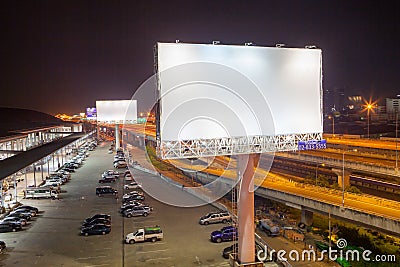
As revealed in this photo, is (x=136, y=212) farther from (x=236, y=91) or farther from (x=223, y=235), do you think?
(x=236, y=91)

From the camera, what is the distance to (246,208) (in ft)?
35.1

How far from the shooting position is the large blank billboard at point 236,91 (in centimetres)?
849

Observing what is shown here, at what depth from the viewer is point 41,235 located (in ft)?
47.6

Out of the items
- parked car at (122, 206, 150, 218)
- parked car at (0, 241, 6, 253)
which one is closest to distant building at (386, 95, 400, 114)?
parked car at (122, 206, 150, 218)

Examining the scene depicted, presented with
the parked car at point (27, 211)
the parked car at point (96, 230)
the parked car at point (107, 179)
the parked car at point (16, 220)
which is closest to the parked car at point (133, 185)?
the parked car at point (107, 179)

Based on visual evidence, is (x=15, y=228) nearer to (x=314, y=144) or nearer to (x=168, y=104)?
(x=168, y=104)

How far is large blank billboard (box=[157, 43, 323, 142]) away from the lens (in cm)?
849

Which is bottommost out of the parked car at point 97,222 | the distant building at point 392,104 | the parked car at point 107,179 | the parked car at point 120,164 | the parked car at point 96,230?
the parked car at point 96,230

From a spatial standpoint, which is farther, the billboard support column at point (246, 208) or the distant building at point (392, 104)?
the distant building at point (392, 104)

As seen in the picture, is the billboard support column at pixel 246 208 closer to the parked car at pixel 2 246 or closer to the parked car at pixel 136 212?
Result: the parked car at pixel 136 212

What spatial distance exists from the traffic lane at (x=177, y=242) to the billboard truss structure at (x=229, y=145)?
4321mm

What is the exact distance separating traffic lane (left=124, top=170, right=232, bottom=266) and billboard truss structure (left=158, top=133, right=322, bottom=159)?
4.32 m

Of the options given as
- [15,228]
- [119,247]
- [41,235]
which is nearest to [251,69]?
[119,247]

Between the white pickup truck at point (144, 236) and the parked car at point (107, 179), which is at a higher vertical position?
the parked car at point (107, 179)
